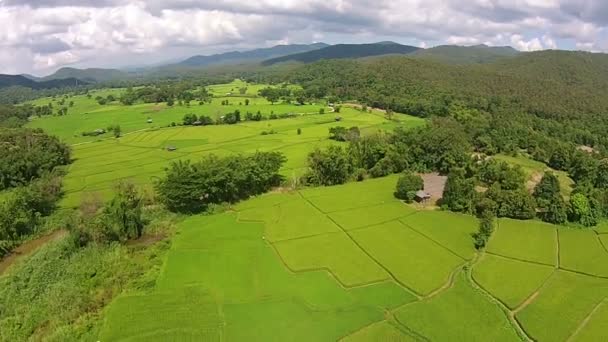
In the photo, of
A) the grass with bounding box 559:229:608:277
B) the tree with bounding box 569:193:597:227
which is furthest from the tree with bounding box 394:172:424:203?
the tree with bounding box 569:193:597:227

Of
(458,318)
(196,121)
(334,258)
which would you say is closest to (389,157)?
(334,258)

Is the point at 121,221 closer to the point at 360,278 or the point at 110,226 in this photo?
the point at 110,226

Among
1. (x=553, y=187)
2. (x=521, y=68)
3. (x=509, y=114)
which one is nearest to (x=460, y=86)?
(x=509, y=114)

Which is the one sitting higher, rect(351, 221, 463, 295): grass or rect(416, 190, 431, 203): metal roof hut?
rect(416, 190, 431, 203): metal roof hut

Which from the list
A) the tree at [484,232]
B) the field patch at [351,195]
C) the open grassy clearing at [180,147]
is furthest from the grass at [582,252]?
the open grassy clearing at [180,147]

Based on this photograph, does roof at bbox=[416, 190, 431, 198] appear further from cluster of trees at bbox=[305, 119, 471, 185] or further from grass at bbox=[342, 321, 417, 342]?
grass at bbox=[342, 321, 417, 342]

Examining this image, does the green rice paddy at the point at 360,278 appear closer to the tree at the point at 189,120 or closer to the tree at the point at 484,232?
the tree at the point at 484,232

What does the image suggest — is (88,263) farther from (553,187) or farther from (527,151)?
(527,151)
